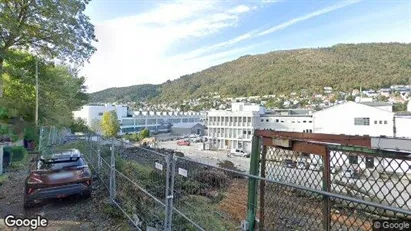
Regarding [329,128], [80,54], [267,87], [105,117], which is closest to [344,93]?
[267,87]

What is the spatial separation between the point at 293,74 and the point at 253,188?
13279 cm

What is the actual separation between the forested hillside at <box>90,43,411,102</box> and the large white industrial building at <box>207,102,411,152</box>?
64.7 m

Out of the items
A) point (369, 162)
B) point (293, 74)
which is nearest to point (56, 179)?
point (369, 162)

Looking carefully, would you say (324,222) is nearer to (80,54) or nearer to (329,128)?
(80,54)

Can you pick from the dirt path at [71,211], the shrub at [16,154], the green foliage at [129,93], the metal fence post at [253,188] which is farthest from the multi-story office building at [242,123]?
the green foliage at [129,93]

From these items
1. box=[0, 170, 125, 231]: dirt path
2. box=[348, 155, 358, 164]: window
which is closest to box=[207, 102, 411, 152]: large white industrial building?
box=[0, 170, 125, 231]: dirt path

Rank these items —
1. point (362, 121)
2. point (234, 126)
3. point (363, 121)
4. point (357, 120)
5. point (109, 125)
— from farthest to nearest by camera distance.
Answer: point (234, 126) → point (109, 125) → point (357, 120) → point (362, 121) → point (363, 121)

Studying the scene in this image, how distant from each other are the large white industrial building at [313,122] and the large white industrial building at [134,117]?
27.2m

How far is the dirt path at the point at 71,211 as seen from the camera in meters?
4.89

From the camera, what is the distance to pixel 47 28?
14617 mm

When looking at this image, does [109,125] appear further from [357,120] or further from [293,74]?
[293,74]

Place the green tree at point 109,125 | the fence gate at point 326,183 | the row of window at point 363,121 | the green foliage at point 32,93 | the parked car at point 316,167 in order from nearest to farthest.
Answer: the fence gate at point 326,183, the parked car at point 316,167, the green foliage at point 32,93, the row of window at point 363,121, the green tree at point 109,125

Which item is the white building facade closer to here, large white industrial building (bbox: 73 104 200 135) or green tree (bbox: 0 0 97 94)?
green tree (bbox: 0 0 97 94)

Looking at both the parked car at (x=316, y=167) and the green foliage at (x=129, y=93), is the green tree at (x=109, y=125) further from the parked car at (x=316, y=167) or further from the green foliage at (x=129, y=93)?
the green foliage at (x=129, y=93)
